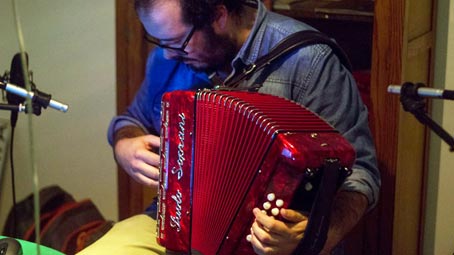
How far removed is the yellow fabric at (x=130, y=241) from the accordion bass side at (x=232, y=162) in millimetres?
139

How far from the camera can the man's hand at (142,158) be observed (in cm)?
137

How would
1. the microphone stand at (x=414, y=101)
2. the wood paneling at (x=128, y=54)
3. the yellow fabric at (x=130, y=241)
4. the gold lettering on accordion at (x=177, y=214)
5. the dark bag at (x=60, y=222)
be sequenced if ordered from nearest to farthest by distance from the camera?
the microphone stand at (x=414, y=101)
the gold lettering on accordion at (x=177, y=214)
the yellow fabric at (x=130, y=241)
the dark bag at (x=60, y=222)
the wood paneling at (x=128, y=54)

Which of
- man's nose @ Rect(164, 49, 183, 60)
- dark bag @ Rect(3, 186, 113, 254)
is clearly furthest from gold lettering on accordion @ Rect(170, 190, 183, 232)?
dark bag @ Rect(3, 186, 113, 254)

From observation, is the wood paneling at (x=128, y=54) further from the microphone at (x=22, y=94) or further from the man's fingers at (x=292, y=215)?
the man's fingers at (x=292, y=215)

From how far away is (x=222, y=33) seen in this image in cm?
142

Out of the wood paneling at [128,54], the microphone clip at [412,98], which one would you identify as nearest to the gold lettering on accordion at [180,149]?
the microphone clip at [412,98]

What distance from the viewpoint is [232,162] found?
1.13m

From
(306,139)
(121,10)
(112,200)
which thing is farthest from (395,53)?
(112,200)

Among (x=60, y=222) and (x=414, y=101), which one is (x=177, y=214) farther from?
(x=60, y=222)

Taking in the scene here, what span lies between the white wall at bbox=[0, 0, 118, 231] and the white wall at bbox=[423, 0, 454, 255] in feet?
3.30

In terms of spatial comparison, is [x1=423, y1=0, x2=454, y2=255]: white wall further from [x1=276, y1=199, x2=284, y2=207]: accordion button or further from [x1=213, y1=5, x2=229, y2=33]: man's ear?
[x1=276, y1=199, x2=284, y2=207]: accordion button

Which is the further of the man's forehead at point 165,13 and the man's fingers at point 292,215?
the man's forehead at point 165,13

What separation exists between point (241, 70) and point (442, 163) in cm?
58

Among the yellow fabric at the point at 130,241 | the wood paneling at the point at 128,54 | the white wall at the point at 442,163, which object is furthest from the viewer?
the wood paneling at the point at 128,54
